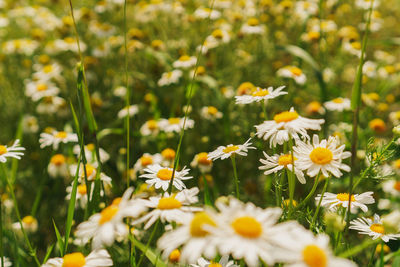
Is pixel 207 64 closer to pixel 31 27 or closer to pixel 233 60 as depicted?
pixel 233 60

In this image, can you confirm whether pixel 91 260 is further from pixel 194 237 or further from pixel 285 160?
Result: pixel 285 160

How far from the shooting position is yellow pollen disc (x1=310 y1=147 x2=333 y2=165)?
1000mm

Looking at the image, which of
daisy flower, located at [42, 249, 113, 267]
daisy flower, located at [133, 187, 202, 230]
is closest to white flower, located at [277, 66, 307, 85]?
daisy flower, located at [133, 187, 202, 230]

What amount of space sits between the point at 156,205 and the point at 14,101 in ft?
9.11

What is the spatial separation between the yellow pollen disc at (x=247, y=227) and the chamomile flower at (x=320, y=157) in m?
0.36

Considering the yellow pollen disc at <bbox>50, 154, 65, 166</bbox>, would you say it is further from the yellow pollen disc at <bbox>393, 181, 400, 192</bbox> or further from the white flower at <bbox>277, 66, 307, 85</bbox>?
the yellow pollen disc at <bbox>393, 181, 400, 192</bbox>

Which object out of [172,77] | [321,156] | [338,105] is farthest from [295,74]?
[321,156]

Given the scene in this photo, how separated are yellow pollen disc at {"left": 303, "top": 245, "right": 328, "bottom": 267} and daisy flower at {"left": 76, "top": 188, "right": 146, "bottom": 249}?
31 centimetres

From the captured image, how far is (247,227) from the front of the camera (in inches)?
25.4

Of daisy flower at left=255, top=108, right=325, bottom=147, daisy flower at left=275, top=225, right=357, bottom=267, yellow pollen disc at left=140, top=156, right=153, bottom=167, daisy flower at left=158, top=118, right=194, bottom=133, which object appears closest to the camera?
daisy flower at left=275, top=225, right=357, bottom=267

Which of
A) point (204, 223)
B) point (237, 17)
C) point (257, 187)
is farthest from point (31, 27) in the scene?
point (204, 223)

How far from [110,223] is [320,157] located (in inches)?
22.5

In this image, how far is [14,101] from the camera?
10.5 ft

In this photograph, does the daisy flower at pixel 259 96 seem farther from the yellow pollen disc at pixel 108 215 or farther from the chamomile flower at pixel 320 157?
the yellow pollen disc at pixel 108 215
